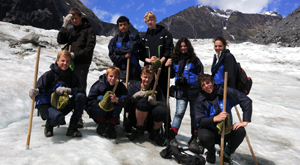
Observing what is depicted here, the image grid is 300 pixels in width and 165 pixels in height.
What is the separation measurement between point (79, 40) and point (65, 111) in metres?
1.54

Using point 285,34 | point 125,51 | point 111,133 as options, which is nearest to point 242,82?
point 125,51

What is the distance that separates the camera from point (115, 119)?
370 centimetres

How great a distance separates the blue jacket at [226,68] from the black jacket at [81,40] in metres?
2.45

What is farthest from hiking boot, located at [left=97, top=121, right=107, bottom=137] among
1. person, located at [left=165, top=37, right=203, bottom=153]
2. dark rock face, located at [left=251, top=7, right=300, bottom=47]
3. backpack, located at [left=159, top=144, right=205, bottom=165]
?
dark rock face, located at [left=251, top=7, right=300, bottom=47]

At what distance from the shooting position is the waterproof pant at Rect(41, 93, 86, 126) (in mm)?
3171

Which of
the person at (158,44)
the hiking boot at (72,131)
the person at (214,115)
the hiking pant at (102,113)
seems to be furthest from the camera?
the person at (158,44)

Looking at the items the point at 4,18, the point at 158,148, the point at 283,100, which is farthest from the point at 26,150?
the point at 4,18

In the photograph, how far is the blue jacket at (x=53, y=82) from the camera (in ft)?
10.5

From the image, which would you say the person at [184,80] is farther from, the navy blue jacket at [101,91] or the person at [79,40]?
the person at [79,40]

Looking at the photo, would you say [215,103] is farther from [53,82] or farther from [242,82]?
[53,82]

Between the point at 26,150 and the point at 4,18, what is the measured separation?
51.1 m

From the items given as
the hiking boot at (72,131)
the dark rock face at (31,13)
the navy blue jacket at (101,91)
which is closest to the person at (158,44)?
the navy blue jacket at (101,91)

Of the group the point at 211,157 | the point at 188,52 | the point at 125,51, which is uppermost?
the point at 188,52

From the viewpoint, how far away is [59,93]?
3.21 metres
